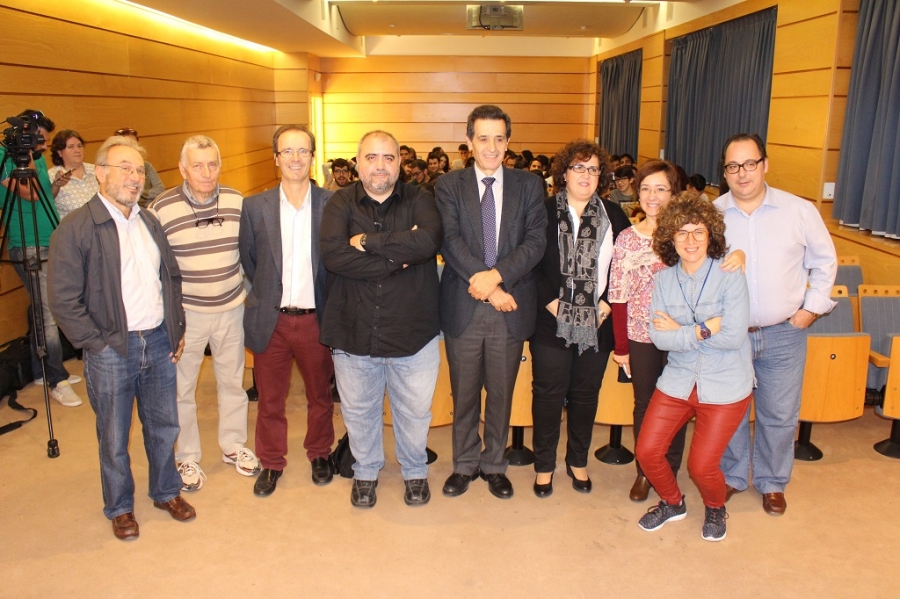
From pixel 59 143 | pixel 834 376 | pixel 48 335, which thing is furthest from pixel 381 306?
pixel 59 143

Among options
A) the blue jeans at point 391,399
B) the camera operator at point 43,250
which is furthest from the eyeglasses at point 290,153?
the camera operator at point 43,250

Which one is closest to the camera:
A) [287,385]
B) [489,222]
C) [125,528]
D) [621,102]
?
[125,528]

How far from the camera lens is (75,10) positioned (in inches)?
214

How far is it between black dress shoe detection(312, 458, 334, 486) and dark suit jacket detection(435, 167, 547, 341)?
39.3 inches

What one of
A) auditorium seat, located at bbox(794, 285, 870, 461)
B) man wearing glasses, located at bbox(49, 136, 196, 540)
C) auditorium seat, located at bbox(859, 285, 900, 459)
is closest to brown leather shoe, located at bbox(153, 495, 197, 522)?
man wearing glasses, located at bbox(49, 136, 196, 540)

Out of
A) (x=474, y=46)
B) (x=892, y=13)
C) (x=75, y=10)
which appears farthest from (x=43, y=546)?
(x=474, y=46)

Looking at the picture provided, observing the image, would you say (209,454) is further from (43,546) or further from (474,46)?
(474,46)

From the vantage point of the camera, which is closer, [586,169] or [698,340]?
[698,340]

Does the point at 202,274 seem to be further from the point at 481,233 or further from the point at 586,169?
the point at 586,169

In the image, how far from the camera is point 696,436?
283cm

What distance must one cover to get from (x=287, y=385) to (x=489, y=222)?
1265 millimetres

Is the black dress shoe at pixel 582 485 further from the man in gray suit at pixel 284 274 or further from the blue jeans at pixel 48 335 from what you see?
the blue jeans at pixel 48 335

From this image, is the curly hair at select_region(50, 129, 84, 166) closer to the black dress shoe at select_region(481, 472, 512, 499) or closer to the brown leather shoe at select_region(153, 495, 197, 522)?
the brown leather shoe at select_region(153, 495, 197, 522)

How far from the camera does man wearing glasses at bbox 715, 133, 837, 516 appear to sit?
2.94 meters
